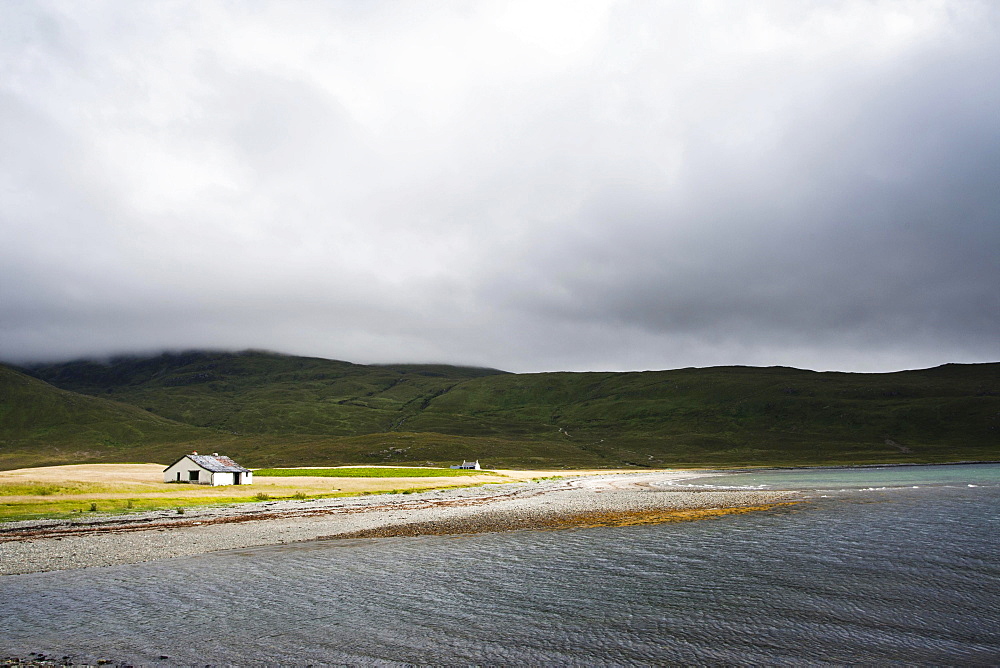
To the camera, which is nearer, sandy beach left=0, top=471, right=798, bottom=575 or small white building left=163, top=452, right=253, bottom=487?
sandy beach left=0, top=471, right=798, bottom=575

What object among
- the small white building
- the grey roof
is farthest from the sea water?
the grey roof

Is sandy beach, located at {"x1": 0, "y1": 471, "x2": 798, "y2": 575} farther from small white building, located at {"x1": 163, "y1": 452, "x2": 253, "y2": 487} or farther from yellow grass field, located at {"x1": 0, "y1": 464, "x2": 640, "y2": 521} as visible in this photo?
small white building, located at {"x1": 163, "y1": 452, "x2": 253, "y2": 487}

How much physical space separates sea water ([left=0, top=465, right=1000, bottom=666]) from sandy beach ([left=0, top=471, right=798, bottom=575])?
435cm

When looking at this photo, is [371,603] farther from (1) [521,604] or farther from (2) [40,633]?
(2) [40,633]

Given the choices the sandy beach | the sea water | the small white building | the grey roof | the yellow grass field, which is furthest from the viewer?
the grey roof

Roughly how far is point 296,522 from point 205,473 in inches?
2340

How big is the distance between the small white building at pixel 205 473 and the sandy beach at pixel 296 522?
34.7 meters

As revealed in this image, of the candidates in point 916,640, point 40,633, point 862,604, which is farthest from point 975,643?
point 40,633

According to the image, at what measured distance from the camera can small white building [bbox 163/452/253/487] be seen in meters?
98.6

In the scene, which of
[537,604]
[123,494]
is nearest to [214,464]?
[123,494]

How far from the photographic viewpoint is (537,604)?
887 inches

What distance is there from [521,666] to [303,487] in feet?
273

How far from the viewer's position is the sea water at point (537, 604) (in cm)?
1728

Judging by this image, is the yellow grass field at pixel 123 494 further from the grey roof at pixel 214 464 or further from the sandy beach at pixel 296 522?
the sandy beach at pixel 296 522
